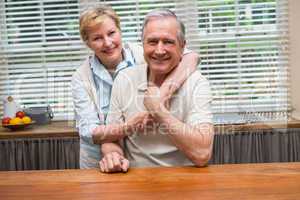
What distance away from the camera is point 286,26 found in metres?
3.22

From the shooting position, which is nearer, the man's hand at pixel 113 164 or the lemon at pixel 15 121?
the man's hand at pixel 113 164

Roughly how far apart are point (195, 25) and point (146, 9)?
42cm

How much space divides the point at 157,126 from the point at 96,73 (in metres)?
0.47

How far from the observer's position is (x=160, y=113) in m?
1.40

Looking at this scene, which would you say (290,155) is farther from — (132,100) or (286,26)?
(132,100)

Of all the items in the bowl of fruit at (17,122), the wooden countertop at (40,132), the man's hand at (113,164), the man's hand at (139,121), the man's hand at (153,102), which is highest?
the man's hand at (153,102)

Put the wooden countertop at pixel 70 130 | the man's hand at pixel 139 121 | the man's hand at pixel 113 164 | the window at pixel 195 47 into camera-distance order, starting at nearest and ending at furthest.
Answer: the man's hand at pixel 113 164 → the man's hand at pixel 139 121 → the wooden countertop at pixel 70 130 → the window at pixel 195 47

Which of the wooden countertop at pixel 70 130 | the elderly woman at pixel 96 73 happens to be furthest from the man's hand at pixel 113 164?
the wooden countertop at pixel 70 130

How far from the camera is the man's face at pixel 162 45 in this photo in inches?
56.5

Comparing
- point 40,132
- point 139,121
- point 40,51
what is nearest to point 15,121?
point 40,132

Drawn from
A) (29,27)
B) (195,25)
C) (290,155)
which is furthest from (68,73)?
(290,155)

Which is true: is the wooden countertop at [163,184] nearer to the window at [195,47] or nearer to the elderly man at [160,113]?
A: the elderly man at [160,113]

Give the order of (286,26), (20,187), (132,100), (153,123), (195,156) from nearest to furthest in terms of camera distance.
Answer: (20,187) → (195,156) → (153,123) → (132,100) → (286,26)

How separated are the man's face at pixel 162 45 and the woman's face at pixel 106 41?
34 centimetres
